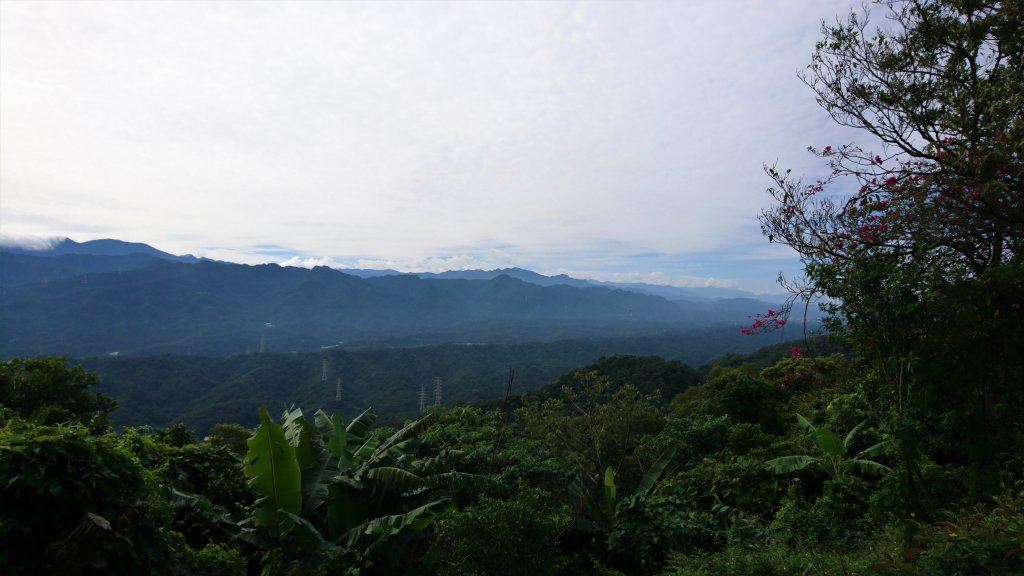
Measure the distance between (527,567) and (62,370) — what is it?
30.5 feet

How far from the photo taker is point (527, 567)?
16.7 feet

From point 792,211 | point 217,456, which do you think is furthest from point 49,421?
point 792,211

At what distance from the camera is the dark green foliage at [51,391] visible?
7.66 m

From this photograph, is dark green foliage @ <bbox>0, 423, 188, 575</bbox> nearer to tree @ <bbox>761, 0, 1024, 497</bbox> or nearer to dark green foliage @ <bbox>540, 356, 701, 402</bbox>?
tree @ <bbox>761, 0, 1024, 497</bbox>

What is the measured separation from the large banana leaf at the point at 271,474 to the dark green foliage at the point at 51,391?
329 cm

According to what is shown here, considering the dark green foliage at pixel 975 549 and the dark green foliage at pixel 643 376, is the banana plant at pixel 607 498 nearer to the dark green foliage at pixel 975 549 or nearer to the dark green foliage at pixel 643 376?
the dark green foliage at pixel 975 549

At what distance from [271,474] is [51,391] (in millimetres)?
5641

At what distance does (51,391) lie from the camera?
8.10 metres

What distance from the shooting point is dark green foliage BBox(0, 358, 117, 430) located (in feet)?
25.1

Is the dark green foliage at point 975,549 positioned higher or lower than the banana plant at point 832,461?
higher

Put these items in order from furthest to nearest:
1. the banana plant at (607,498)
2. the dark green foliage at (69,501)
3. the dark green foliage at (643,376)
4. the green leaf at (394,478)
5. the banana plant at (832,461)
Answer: the dark green foliage at (643,376), the banana plant at (607,498), the banana plant at (832,461), the green leaf at (394,478), the dark green foliage at (69,501)

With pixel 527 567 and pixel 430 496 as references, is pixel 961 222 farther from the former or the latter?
pixel 430 496

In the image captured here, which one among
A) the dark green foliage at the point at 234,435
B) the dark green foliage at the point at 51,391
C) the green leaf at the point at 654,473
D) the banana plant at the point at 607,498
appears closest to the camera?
the dark green foliage at the point at 51,391

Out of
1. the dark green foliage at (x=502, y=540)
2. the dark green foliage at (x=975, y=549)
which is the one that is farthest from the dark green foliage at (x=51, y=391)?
the dark green foliage at (x=975, y=549)
